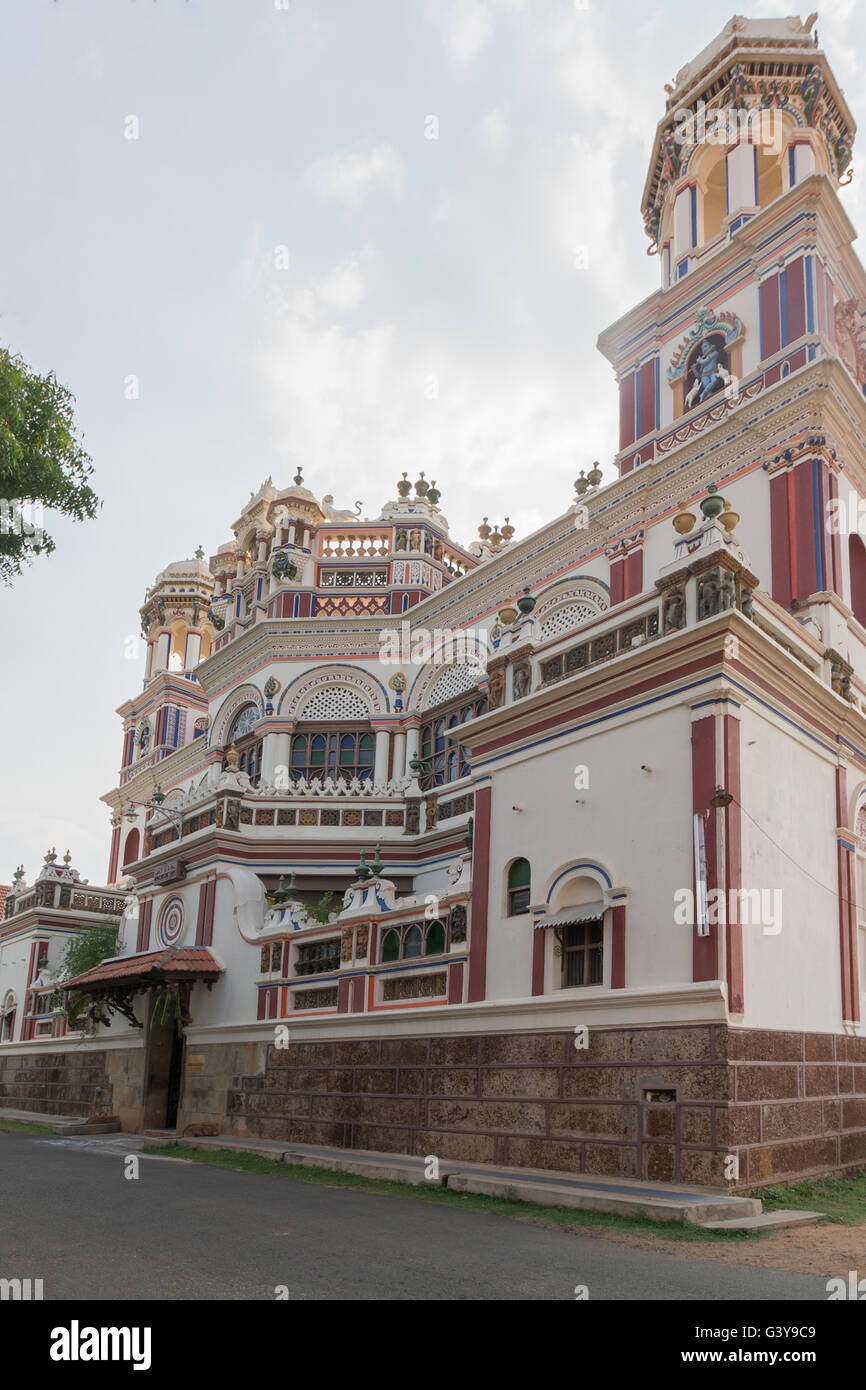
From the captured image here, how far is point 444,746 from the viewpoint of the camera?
24.3 m

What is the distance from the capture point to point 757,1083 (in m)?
11.3

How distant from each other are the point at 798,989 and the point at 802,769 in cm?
268

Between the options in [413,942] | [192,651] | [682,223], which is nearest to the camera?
[413,942]

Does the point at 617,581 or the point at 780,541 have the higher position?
the point at 617,581

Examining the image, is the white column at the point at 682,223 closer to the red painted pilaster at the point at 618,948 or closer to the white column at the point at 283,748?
the white column at the point at 283,748

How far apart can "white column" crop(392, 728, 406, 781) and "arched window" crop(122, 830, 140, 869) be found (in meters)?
15.2

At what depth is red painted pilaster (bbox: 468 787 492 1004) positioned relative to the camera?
47.2ft

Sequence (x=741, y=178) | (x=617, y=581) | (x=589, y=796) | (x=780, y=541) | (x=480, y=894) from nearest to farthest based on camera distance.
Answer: (x=589, y=796) → (x=480, y=894) → (x=780, y=541) → (x=617, y=581) → (x=741, y=178)

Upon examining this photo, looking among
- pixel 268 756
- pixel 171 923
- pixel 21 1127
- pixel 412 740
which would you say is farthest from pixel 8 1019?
pixel 412 740

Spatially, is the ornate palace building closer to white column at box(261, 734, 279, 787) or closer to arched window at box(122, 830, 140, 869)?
white column at box(261, 734, 279, 787)

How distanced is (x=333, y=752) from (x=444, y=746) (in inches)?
120

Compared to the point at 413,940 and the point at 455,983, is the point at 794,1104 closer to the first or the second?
the point at 455,983
